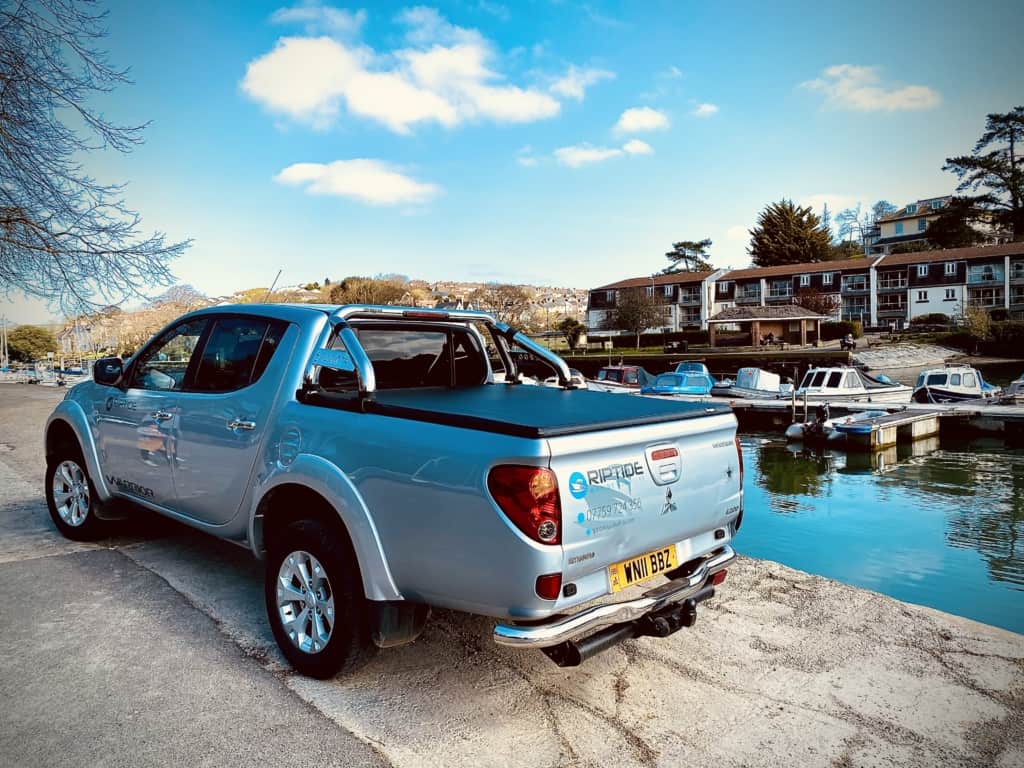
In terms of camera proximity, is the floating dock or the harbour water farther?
the floating dock

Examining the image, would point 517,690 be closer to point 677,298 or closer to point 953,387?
point 953,387

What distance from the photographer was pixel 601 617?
2816 mm

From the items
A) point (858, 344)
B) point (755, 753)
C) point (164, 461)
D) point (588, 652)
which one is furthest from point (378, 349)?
point (858, 344)

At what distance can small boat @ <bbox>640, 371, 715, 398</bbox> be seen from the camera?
31500 millimetres

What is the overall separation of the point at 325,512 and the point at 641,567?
153 cm

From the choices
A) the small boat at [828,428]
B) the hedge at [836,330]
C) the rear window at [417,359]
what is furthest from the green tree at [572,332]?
the rear window at [417,359]

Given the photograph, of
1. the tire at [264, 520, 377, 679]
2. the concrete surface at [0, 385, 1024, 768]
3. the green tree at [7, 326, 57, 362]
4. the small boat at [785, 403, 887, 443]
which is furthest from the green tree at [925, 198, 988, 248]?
the green tree at [7, 326, 57, 362]

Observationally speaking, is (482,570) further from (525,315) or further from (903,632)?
(525,315)

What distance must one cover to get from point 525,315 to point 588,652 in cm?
8930

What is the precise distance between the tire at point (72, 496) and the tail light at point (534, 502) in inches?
166

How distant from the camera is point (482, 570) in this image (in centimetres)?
276

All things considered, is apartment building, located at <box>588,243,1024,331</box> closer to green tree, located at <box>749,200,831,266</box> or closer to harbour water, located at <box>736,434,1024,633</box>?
green tree, located at <box>749,200,831,266</box>

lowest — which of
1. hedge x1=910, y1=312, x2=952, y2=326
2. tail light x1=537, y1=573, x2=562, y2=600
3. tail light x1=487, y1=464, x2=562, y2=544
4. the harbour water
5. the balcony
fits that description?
the harbour water

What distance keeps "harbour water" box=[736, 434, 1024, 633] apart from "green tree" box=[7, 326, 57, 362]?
243 feet
